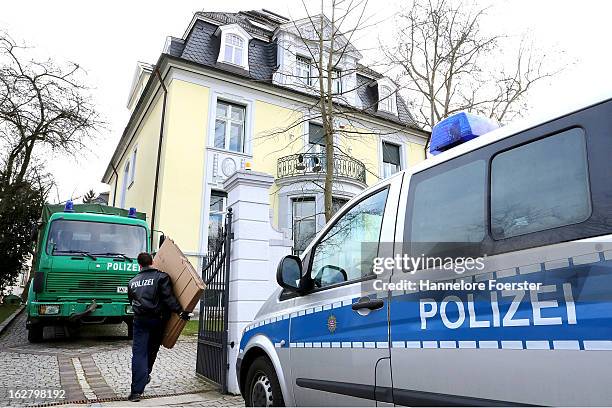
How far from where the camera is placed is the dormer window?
16.1 meters

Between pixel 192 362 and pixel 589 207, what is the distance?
22.4ft

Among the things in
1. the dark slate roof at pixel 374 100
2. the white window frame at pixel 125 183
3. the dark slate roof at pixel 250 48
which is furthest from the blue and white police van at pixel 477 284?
the white window frame at pixel 125 183

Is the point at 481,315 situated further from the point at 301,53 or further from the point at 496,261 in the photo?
the point at 301,53

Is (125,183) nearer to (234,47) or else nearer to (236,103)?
(236,103)

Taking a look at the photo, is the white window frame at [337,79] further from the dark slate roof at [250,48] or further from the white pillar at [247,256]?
the white pillar at [247,256]

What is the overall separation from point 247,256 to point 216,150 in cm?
995

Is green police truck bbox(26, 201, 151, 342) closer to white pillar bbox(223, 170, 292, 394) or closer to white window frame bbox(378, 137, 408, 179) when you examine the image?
white pillar bbox(223, 170, 292, 394)

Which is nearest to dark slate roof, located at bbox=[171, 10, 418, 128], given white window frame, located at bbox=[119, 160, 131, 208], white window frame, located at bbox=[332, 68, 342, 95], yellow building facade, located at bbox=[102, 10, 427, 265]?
yellow building facade, located at bbox=[102, 10, 427, 265]

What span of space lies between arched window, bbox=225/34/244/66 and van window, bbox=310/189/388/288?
14161 mm

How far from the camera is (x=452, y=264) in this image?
7.14 feet

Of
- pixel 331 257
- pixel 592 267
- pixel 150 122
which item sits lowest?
pixel 592 267

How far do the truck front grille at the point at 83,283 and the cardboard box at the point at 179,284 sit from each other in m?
3.50

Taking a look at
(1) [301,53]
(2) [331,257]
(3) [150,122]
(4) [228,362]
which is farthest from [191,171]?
(2) [331,257]

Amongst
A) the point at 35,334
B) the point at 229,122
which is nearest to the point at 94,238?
the point at 35,334
